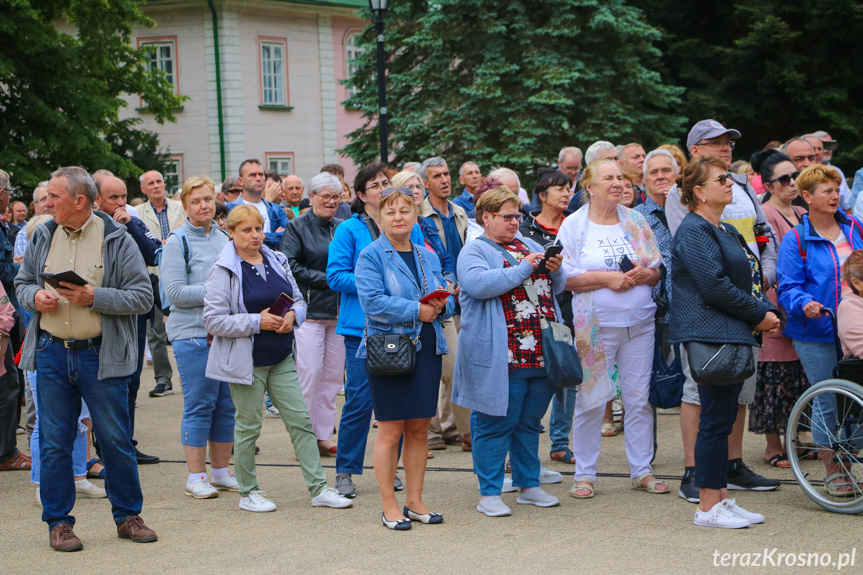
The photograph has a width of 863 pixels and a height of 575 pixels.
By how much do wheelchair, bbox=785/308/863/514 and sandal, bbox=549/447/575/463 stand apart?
6.05 ft

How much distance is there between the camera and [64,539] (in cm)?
589

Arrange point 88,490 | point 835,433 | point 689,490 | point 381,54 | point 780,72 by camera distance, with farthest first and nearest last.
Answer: point 780,72 → point 381,54 → point 88,490 → point 689,490 → point 835,433

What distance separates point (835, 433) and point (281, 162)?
28.8 metres

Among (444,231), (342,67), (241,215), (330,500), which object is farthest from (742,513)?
(342,67)

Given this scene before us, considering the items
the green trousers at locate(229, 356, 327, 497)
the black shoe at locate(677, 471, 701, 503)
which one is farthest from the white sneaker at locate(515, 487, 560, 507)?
the green trousers at locate(229, 356, 327, 497)

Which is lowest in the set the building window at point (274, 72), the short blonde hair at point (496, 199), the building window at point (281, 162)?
the short blonde hair at point (496, 199)

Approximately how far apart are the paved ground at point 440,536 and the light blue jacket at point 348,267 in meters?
1.17

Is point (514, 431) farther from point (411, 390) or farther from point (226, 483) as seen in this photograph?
point (226, 483)

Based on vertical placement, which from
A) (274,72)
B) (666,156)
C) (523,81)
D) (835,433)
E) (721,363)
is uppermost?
(274,72)

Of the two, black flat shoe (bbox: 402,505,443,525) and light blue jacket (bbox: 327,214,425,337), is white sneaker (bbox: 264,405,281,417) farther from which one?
black flat shoe (bbox: 402,505,443,525)

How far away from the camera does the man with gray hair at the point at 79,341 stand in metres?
5.87

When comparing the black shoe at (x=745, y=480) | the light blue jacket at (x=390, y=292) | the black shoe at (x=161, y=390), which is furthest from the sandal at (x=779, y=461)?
the black shoe at (x=161, y=390)

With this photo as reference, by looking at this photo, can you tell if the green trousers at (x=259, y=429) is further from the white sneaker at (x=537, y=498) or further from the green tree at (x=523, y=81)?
the green tree at (x=523, y=81)

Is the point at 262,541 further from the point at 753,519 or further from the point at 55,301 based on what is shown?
the point at 753,519
